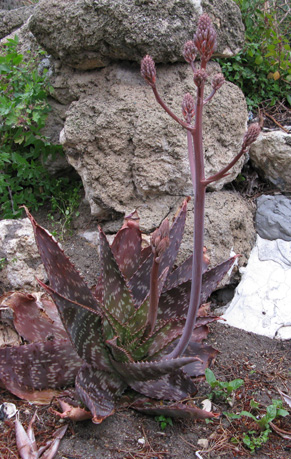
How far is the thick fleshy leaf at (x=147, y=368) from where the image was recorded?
148 cm

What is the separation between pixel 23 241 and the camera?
2.56 meters

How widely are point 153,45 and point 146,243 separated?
128 cm

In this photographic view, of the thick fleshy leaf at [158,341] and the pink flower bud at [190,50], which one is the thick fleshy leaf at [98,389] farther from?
the pink flower bud at [190,50]

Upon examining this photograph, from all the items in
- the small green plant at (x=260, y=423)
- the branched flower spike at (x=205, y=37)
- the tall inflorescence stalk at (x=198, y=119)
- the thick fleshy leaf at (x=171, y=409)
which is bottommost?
the small green plant at (x=260, y=423)

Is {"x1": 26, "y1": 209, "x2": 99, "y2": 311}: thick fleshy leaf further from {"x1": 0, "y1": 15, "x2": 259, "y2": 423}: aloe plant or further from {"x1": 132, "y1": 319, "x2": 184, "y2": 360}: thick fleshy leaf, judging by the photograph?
{"x1": 132, "y1": 319, "x2": 184, "y2": 360}: thick fleshy leaf

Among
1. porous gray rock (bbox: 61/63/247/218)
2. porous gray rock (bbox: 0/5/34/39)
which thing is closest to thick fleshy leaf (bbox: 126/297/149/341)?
porous gray rock (bbox: 61/63/247/218)

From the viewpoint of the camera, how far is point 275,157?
3178 millimetres

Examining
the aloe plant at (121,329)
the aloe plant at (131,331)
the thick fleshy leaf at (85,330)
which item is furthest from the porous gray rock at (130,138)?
the thick fleshy leaf at (85,330)

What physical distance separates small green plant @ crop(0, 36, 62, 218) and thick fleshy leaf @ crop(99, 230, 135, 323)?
142 cm

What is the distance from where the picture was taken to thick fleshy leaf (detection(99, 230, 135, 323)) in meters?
1.83

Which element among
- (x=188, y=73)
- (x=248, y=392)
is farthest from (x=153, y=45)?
(x=248, y=392)

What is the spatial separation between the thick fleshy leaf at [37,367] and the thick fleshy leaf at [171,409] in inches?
12.8

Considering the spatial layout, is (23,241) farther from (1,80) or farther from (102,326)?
(1,80)

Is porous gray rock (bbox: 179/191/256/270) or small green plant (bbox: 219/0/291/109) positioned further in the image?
small green plant (bbox: 219/0/291/109)
